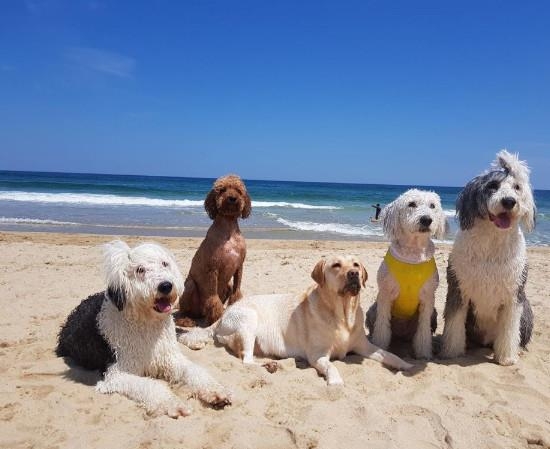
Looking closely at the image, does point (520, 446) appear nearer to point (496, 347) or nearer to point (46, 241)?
point (496, 347)

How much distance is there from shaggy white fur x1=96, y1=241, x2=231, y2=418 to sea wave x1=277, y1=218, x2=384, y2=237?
1344cm

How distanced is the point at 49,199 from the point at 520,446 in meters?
28.9

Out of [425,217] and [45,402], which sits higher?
[425,217]

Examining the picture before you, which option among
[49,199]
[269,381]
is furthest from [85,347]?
[49,199]

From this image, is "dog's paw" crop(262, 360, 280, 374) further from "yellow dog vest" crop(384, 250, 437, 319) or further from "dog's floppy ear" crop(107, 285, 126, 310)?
"dog's floppy ear" crop(107, 285, 126, 310)

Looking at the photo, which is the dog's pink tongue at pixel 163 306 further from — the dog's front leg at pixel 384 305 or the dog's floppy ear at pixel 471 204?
the dog's floppy ear at pixel 471 204

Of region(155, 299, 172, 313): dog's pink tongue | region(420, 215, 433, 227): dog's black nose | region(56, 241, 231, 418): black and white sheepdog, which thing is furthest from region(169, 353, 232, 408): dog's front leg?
region(420, 215, 433, 227): dog's black nose

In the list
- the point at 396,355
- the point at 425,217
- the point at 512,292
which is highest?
the point at 425,217

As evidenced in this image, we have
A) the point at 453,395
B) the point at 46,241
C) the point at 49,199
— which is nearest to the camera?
the point at 453,395

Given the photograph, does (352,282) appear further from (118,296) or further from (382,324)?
(118,296)

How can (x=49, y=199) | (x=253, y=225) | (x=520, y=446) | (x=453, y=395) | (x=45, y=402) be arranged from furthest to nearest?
(x=49, y=199)
(x=253, y=225)
(x=453, y=395)
(x=45, y=402)
(x=520, y=446)

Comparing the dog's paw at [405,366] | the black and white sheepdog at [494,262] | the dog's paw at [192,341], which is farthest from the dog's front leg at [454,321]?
the dog's paw at [192,341]

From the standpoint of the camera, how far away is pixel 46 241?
1191 cm

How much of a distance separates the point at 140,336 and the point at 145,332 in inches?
2.0
